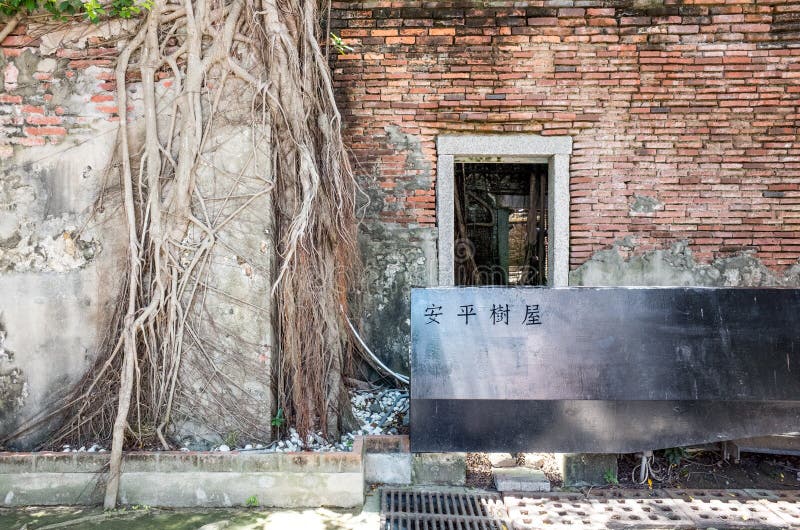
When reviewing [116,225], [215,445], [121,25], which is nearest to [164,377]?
[215,445]

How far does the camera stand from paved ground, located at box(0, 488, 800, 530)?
312 cm

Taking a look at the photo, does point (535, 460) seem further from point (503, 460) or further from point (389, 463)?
point (389, 463)

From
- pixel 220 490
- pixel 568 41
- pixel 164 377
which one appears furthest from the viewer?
pixel 568 41

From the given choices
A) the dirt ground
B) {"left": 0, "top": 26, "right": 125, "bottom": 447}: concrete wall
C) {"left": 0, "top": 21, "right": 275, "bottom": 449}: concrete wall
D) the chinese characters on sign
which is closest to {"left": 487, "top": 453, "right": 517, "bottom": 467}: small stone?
the dirt ground

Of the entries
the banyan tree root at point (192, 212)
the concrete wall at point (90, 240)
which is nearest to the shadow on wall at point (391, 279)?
the banyan tree root at point (192, 212)

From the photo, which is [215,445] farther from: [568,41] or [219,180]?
[568,41]

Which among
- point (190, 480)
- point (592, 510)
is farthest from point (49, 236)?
point (592, 510)

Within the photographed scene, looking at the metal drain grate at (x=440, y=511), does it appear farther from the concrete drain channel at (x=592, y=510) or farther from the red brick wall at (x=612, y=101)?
the red brick wall at (x=612, y=101)

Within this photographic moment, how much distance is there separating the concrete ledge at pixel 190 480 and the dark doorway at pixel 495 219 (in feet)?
16.4

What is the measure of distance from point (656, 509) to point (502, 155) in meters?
3.33

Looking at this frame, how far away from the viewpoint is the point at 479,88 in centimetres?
499

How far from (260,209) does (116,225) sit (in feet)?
3.62

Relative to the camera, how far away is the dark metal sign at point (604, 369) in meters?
3.57

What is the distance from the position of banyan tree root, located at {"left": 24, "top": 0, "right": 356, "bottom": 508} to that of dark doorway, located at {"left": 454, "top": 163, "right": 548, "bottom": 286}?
4.16 metres
